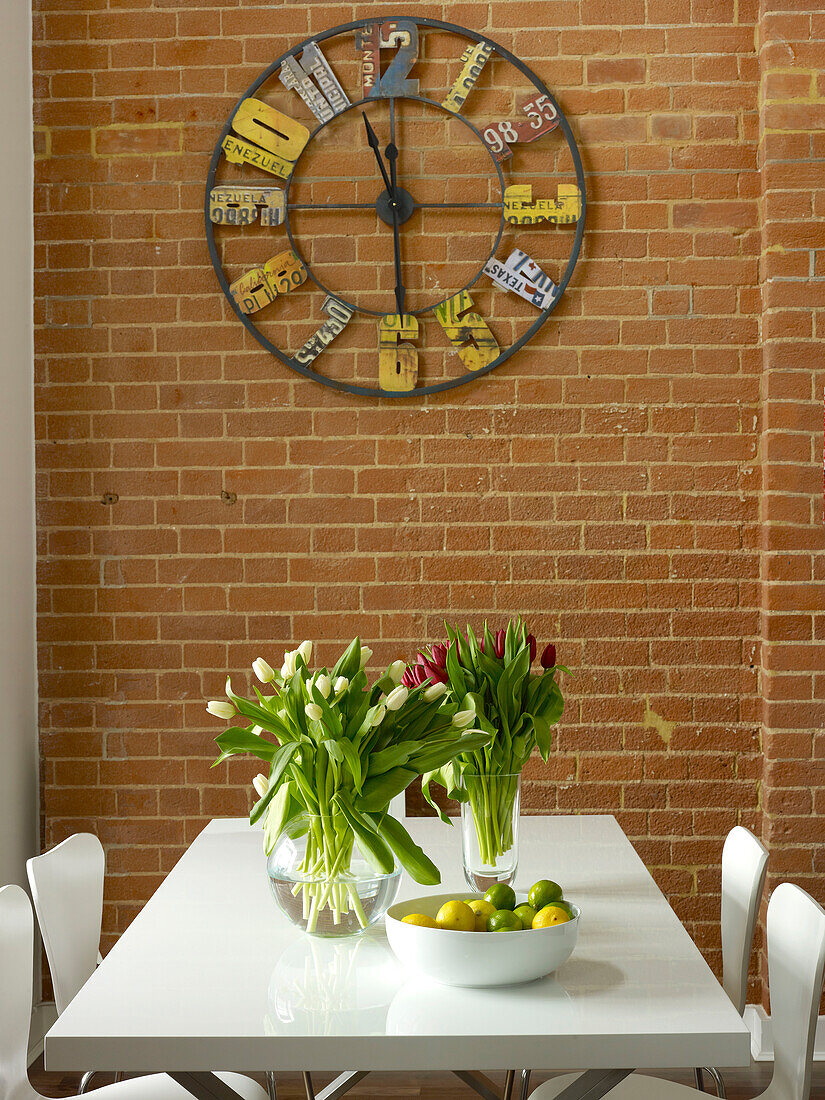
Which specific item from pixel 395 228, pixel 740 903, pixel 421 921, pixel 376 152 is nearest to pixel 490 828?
pixel 421 921

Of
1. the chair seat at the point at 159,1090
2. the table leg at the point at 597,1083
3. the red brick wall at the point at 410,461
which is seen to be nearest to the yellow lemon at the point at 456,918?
the table leg at the point at 597,1083

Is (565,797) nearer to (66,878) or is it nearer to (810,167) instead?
(66,878)

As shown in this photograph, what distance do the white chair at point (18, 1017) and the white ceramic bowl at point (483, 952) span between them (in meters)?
0.63

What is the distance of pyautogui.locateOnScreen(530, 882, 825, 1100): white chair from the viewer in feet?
5.42

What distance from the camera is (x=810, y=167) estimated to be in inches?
115

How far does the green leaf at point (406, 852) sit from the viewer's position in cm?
157

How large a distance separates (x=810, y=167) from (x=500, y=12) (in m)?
0.98

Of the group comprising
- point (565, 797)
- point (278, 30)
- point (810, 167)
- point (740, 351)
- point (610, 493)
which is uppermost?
point (278, 30)

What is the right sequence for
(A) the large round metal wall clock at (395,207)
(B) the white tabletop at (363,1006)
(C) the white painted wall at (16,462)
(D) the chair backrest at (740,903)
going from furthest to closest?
1. (A) the large round metal wall clock at (395,207)
2. (C) the white painted wall at (16,462)
3. (D) the chair backrest at (740,903)
4. (B) the white tabletop at (363,1006)

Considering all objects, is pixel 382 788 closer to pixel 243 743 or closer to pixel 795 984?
pixel 243 743

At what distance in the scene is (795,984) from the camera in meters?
1.70

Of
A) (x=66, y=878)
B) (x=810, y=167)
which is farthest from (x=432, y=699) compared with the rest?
(x=810, y=167)

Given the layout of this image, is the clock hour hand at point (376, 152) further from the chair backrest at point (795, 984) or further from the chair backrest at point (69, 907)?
the chair backrest at point (795, 984)

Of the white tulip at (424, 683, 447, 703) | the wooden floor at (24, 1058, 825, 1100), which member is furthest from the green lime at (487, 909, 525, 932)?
the wooden floor at (24, 1058, 825, 1100)
